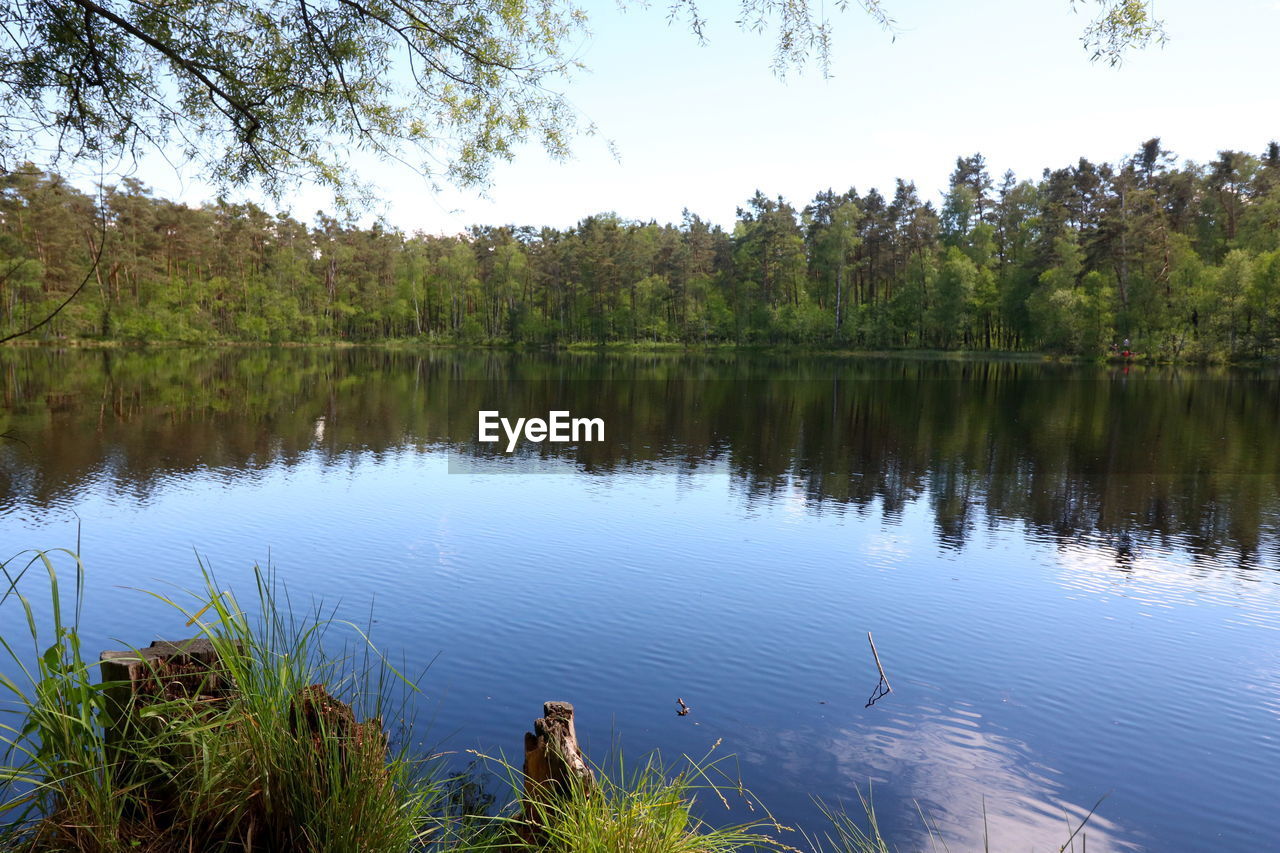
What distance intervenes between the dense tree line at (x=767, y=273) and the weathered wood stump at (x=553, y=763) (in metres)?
50.0

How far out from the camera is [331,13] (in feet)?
25.8

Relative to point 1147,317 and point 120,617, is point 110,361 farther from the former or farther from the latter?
point 1147,317

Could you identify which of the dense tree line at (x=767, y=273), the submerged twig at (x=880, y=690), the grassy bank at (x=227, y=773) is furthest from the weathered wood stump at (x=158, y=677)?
the dense tree line at (x=767, y=273)

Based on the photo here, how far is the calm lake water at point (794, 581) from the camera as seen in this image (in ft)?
24.8

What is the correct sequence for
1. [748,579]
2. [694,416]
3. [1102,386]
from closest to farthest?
[748,579] → [694,416] → [1102,386]

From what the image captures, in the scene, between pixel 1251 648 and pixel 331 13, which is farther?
pixel 1251 648

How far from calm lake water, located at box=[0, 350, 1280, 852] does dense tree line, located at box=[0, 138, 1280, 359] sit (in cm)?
3428

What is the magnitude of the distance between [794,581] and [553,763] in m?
8.89

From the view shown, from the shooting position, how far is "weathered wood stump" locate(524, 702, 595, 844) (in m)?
4.31

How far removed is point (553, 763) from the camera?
14.3 ft

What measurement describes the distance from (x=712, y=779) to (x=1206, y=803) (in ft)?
13.4

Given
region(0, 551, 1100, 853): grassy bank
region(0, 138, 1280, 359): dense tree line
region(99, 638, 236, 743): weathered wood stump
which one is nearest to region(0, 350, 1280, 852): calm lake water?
region(0, 551, 1100, 853): grassy bank

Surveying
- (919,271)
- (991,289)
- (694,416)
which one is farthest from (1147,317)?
(694,416)

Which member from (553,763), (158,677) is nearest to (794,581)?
(553,763)
